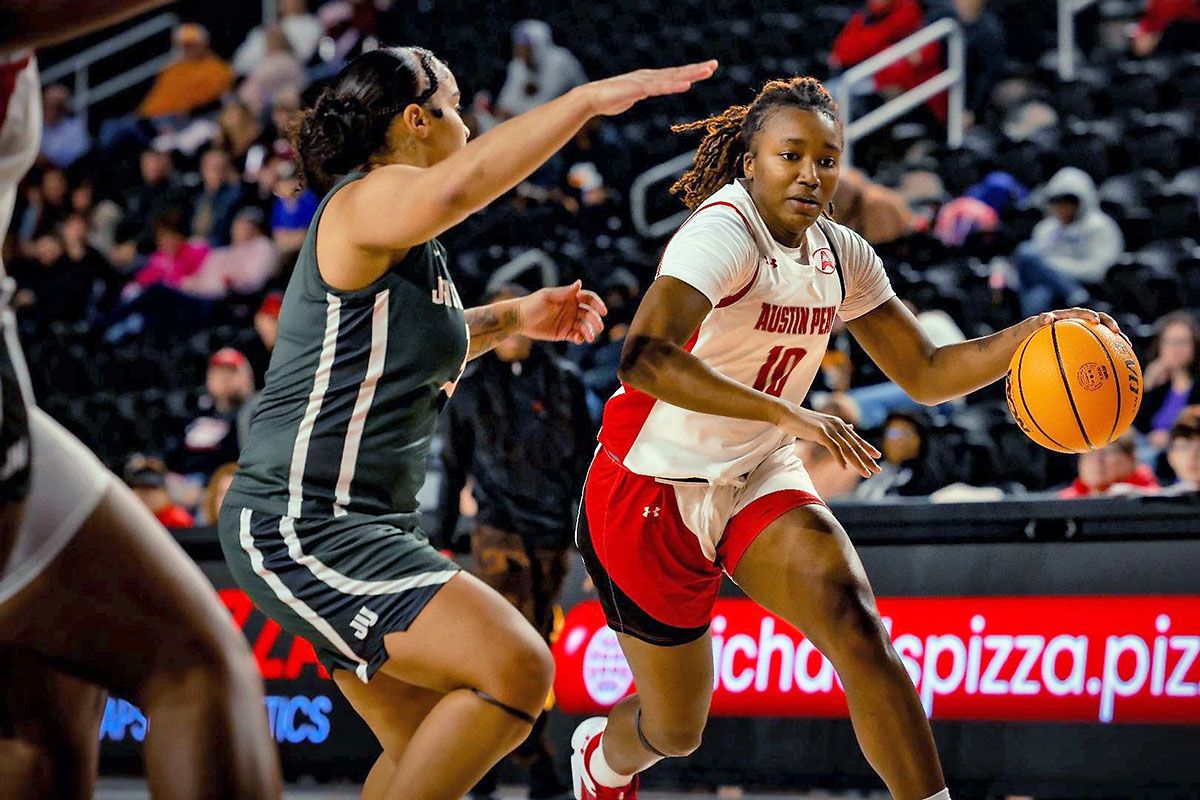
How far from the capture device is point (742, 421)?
14.8ft

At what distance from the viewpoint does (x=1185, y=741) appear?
20.2ft

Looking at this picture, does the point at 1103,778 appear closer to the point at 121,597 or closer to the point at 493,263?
the point at 121,597

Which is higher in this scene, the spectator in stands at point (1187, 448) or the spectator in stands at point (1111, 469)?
the spectator in stands at point (1187, 448)

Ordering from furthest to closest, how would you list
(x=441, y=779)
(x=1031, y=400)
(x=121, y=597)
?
(x=1031, y=400)
(x=441, y=779)
(x=121, y=597)

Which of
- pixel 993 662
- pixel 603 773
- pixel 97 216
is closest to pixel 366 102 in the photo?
pixel 603 773

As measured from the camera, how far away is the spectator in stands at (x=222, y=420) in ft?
34.7

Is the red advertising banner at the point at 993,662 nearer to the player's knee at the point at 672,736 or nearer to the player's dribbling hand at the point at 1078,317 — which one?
the player's knee at the point at 672,736

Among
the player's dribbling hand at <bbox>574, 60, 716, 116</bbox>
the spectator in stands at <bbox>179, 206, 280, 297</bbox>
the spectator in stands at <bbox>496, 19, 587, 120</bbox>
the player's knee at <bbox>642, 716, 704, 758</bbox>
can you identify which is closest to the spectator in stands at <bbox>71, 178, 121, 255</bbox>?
the spectator in stands at <bbox>179, 206, 280, 297</bbox>

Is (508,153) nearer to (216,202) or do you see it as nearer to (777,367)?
(777,367)

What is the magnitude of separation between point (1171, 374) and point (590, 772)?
4645 millimetres

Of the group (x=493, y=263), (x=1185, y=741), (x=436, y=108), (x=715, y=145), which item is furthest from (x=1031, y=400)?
(x=493, y=263)

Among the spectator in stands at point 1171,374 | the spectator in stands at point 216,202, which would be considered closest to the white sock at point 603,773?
the spectator in stands at point 1171,374

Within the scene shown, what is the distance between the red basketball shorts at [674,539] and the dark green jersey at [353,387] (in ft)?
3.39

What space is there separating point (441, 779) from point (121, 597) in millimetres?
1157
